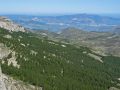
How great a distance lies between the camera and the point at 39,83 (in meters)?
154

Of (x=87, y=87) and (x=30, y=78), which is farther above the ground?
(x=30, y=78)

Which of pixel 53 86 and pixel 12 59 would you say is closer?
pixel 53 86

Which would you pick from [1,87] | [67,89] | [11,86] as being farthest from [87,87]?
[1,87]

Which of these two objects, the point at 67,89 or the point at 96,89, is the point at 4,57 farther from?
the point at 96,89

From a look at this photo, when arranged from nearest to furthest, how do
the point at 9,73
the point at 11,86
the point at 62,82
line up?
the point at 11,86 < the point at 9,73 < the point at 62,82

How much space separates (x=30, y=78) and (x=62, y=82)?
102 ft

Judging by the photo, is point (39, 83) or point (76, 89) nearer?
point (39, 83)

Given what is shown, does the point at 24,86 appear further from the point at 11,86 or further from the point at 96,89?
the point at 96,89

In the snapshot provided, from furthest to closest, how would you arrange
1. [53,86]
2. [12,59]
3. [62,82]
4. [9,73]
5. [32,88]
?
[12,59], [62,82], [53,86], [9,73], [32,88]

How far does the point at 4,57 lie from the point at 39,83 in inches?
1883

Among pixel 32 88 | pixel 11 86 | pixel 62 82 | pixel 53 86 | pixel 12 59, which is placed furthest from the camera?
pixel 12 59

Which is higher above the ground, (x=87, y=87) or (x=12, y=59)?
(x=12, y=59)

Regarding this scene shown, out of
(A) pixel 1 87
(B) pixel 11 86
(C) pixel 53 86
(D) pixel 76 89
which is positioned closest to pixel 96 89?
(D) pixel 76 89

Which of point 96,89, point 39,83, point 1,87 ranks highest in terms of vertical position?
point 1,87
